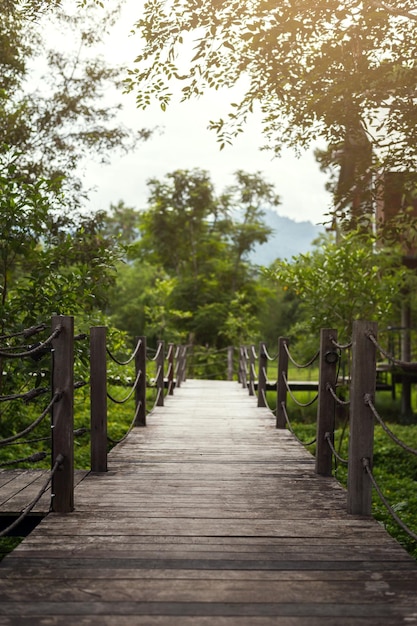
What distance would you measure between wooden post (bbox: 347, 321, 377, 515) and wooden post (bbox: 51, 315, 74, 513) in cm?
181

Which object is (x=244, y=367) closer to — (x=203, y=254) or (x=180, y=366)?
(x=180, y=366)

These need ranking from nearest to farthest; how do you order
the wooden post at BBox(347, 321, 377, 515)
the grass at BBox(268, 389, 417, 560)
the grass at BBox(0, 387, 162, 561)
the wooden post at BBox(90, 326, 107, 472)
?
the wooden post at BBox(347, 321, 377, 515) → the wooden post at BBox(90, 326, 107, 472) → the grass at BBox(0, 387, 162, 561) → the grass at BBox(268, 389, 417, 560)

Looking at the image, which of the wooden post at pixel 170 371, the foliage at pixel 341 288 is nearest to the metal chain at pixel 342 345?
the wooden post at pixel 170 371

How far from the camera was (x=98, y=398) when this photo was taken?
5.48 metres

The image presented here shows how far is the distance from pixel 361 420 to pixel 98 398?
7.17ft

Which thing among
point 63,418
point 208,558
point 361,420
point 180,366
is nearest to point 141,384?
point 63,418

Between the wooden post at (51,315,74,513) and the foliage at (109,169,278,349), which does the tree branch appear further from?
the foliage at (109,169,278,349)

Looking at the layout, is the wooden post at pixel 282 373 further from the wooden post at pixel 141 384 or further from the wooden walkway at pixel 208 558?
the wooden walkway at pixel 208 558

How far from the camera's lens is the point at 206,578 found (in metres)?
3.22

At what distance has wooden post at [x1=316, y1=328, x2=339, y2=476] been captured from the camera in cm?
556

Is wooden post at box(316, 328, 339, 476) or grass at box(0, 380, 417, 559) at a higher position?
wooden post at box(316, 328, 339, 476)

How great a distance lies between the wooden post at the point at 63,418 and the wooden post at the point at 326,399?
2146 millimetres

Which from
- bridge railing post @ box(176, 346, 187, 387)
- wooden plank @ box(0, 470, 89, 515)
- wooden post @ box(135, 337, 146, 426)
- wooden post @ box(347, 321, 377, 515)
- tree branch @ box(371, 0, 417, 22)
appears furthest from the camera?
bridge railing post @ box(176, 346, 187, 387)

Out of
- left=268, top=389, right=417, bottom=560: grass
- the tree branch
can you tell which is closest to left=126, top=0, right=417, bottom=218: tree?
the tree branch
